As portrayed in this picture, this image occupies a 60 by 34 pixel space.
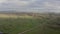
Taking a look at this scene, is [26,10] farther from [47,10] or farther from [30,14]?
[47,10]

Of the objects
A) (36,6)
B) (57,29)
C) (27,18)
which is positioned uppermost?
(36,6)

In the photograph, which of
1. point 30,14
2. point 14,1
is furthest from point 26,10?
point 14,1

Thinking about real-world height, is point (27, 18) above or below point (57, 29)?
above

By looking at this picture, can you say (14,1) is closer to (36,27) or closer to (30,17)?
(30,17)

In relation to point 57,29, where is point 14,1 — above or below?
above

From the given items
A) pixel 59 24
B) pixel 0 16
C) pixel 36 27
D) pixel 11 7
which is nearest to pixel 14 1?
pixel 11 7
